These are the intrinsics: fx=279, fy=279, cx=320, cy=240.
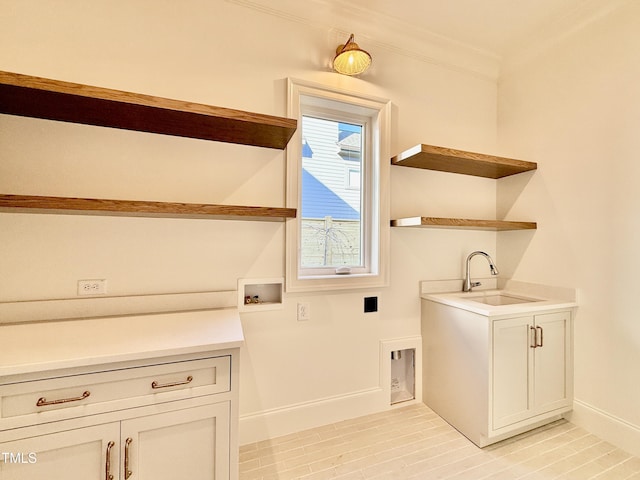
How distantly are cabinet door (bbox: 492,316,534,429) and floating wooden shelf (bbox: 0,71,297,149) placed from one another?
1713 mm

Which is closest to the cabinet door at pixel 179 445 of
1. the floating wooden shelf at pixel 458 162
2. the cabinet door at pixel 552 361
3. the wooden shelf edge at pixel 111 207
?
the wooden shelf edge at pixel 111 207

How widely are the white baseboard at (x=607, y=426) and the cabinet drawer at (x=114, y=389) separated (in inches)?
90.7

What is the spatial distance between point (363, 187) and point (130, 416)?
1.84 m

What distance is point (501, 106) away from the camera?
A: 97.3 inches

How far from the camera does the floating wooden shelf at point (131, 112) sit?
1.11 m

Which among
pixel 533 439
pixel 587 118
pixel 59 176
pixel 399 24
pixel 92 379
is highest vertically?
pixel 399 24

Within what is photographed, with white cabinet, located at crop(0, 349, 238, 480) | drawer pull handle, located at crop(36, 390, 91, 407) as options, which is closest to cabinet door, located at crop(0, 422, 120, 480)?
white cabinet, located at crop(0, 349, 238, 480)

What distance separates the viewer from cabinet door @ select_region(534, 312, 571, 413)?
179 centimetres

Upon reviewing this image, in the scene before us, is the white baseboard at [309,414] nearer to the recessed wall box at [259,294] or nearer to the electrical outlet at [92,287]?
the recessed wall box at [259,294]

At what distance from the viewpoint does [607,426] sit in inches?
68.4

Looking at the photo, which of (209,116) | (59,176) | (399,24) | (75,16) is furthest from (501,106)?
→ (59,176)

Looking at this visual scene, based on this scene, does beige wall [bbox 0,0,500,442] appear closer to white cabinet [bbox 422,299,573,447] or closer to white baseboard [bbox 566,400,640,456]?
white cabinet [bbox 422,299,573,447]

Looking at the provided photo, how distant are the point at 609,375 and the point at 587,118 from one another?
168 centimetres

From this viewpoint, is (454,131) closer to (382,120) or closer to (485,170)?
(485,170)
